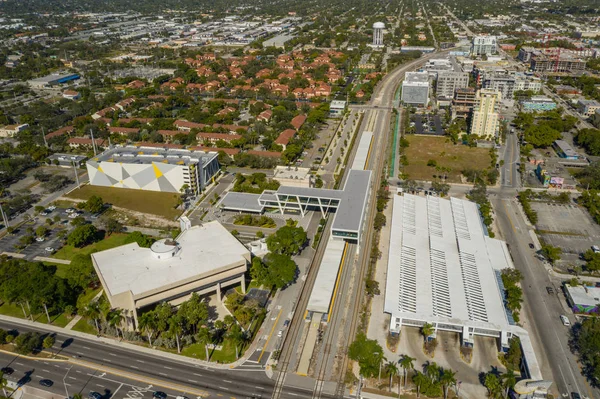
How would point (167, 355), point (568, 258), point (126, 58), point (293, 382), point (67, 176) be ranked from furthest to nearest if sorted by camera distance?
point (126, 58), point (67, 176), point (568, 258), point (167, 355), point (293, 382)

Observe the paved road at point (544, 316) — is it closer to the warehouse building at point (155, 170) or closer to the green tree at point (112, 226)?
the warehouse building at point (155, 170)

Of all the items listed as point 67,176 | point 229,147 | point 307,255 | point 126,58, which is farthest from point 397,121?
point 126,58

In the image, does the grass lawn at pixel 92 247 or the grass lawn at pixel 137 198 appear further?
the grass lawn at pixel 137 198

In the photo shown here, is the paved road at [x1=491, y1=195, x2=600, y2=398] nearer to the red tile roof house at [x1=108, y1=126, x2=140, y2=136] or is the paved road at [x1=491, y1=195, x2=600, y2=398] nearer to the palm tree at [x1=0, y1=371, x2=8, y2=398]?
the palm tree at [x1=0, y1=371, x2=8, y2=398]

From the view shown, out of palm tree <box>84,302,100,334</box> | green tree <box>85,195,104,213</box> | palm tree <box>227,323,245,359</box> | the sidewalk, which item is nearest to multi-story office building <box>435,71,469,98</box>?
green tree <box>85,195,104,213</box>

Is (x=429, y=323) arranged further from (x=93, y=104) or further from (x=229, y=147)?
(x=93, y=104)

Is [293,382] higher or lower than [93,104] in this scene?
lower

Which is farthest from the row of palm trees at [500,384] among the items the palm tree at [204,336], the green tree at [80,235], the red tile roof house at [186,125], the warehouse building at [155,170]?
the red tile roof house at [186,125]
